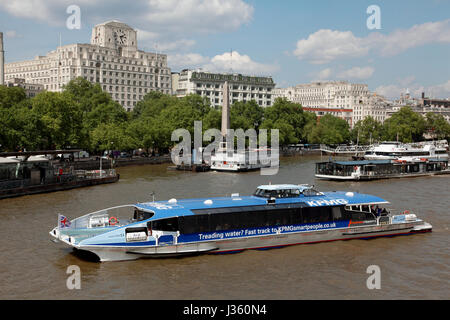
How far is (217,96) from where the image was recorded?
168 metres

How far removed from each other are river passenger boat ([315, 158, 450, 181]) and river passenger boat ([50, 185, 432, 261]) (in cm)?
3071

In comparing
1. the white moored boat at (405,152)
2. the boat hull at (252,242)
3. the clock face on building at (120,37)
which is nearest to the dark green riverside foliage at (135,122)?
the clock face on building at (120,37)

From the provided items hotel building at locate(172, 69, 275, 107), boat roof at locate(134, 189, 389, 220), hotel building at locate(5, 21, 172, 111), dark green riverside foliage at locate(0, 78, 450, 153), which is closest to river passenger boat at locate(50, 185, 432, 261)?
boat roof at locate(134, 189, 389, 220)

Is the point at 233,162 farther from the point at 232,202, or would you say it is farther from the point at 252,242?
the point at 252,242

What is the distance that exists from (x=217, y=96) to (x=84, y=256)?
147m

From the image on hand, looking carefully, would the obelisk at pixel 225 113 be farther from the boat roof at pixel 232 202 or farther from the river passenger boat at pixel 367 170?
the boat roof at pixel 232 202

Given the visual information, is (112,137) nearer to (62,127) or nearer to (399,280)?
(62,127)

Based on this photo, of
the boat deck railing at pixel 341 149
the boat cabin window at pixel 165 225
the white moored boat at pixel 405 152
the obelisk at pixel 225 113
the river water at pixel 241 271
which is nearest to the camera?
the river water at pixel 241 271

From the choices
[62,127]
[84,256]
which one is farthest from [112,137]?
[84,256]

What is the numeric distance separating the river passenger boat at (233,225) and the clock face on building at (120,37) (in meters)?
144

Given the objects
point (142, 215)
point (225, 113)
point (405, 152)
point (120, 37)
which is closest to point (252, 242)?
point (142, 215)

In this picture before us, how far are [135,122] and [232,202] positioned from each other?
262 ft

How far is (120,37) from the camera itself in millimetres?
162500

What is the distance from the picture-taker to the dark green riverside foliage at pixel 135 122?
6600 centimetres
